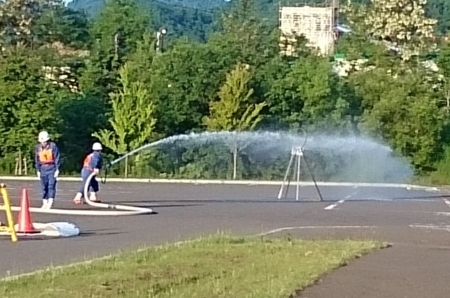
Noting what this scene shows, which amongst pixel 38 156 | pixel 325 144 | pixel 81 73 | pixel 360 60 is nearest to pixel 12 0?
pixel 81 73

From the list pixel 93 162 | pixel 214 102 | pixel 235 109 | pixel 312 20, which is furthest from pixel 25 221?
pixel 312 20

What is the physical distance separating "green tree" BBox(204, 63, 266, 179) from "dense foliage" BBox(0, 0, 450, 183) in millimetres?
54

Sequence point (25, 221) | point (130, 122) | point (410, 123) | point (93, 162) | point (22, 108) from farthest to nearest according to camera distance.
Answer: point (410, 123), point (130, 122), point (22, 108), point (93, 162), point (25, 221)

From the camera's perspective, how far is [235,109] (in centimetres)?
4856

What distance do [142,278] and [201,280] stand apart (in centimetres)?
62

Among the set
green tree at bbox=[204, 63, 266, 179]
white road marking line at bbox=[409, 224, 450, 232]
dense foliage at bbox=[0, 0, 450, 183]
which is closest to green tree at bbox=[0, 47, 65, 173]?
dense foliage at bbox=[0, 0, 450, 183]

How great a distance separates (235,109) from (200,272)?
36038mm

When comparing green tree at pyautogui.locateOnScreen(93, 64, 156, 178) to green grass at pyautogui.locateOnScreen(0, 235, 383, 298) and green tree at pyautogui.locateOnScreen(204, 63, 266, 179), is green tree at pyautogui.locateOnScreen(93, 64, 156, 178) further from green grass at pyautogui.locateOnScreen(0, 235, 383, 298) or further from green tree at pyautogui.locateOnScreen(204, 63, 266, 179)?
Result: green grass at pyautogui.locateOnScreen(0, 235, 383, 298)

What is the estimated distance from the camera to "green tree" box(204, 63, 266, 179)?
48400mm

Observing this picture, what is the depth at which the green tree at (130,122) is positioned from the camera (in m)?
47.4

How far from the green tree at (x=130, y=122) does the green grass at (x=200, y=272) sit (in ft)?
102

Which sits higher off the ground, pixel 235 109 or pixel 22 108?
pixel 235 109

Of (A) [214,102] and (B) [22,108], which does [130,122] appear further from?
(B) [22,108]

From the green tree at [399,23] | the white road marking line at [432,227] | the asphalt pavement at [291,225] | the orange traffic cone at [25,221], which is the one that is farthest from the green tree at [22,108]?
the orange traffic cone at [25,221]
